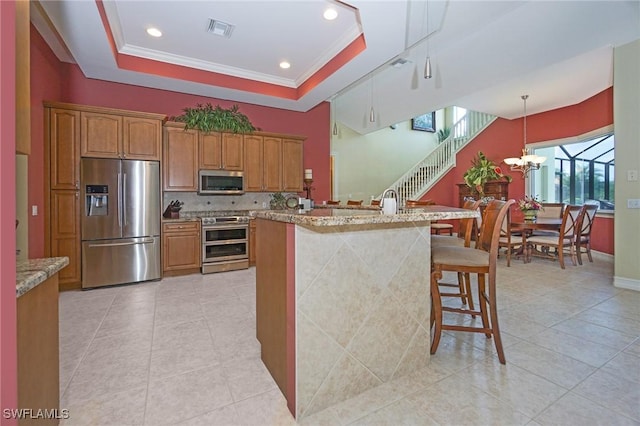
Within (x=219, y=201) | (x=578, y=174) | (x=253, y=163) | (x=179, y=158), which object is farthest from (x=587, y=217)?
(x=179, y=158)

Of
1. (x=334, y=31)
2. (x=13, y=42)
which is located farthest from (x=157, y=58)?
(x=13, y=42)

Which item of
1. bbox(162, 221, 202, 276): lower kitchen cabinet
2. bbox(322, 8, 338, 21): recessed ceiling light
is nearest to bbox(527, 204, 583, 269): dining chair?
bbox(322, 8, 338, 21): recessed ceiling light

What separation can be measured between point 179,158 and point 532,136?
7553mm

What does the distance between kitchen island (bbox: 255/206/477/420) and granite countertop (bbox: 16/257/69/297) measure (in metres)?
0.98

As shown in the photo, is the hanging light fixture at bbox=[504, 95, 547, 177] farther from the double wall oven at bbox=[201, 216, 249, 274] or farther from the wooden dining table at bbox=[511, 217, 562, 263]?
the double wall oven at bbox=[201, 216, 249, 274]

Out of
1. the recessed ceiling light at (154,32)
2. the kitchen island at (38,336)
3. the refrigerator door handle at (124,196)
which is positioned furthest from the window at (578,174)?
the refrigerator door handle at (124,196)

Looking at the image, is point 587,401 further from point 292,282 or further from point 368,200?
point 368,200

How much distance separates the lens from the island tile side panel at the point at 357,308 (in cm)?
150

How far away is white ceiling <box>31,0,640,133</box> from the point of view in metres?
2.94

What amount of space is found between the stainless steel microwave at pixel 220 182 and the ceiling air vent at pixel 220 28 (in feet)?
6.38

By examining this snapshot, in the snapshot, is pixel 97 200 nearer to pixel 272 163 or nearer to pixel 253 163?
pixel 253 163

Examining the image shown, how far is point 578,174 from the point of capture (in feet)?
21.8

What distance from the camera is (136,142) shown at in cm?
397

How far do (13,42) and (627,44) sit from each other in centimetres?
542
